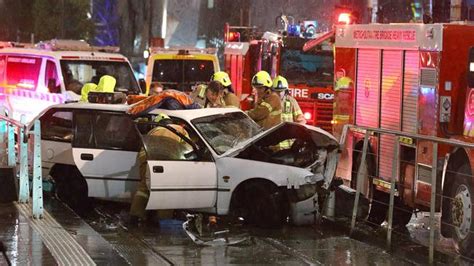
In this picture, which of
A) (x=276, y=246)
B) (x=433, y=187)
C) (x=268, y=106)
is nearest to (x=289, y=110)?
(x=268, y=106)

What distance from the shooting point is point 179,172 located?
434 inches

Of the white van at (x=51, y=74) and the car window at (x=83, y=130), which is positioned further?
the white van at (x=51, y=74)

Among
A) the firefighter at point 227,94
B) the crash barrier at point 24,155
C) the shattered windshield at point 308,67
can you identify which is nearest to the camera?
the crash barrier at point 24,155

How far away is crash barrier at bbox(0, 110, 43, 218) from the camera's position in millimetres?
10812

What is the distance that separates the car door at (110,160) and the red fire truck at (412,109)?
2.69 metres

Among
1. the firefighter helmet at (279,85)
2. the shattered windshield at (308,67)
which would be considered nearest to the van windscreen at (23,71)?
the shattered windshield at (308,67)

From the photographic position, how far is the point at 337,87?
13422 mm

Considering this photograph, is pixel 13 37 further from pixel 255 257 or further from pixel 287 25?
pixel 255 257

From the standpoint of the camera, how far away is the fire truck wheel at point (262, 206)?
1122 centimetres

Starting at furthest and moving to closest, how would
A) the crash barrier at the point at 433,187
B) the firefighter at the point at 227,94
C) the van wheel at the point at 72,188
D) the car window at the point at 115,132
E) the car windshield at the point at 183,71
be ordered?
the car windshield at the point at 183,71
the firefighter at the point at 227,94
the van wheel at the point at 72,188
the car window at the point at 115,132
the crash barrier at the point at 433,187

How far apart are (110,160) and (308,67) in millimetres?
7873

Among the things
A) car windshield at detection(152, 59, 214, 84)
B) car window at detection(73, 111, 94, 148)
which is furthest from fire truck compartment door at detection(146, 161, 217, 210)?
car windshield at detection(152, 59, 214, 84)

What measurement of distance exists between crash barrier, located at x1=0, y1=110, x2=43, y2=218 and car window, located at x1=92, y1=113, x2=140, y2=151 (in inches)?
32.7

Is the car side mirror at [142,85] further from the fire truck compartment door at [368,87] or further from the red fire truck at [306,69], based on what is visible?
the fire truck compartment door at [368,87]
